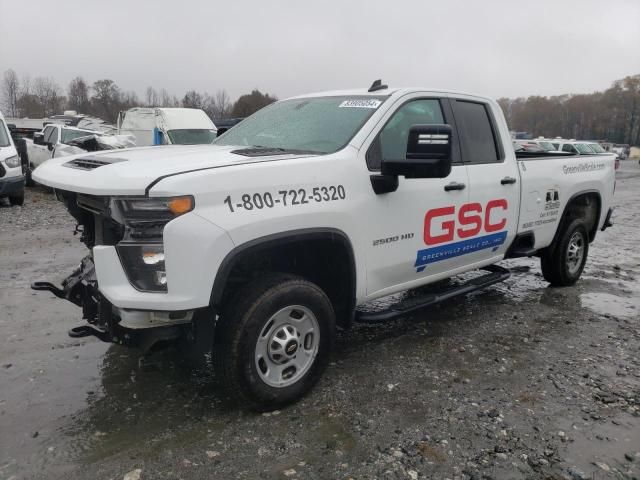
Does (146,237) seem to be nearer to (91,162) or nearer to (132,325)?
(132,325)

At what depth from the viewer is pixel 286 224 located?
304 cm

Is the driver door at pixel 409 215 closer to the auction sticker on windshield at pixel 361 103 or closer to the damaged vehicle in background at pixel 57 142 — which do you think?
the auction sticker on windshield at pixel 361 103

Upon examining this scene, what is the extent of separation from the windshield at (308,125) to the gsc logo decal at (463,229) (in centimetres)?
88

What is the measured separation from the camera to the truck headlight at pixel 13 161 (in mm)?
10844

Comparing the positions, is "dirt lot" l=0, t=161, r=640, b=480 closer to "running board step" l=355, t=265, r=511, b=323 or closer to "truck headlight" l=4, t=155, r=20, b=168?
"running board step" l=355, t=265, r=511, b=323

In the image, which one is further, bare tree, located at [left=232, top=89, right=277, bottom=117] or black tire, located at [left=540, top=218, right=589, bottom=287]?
bare tree, located at [left=232, top=89, right=277, bottom=117]

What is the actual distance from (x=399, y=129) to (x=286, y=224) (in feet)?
4.45

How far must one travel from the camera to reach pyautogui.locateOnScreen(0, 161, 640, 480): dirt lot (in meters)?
2.82

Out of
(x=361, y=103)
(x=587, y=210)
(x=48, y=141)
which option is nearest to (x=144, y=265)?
(x=361, y=103)

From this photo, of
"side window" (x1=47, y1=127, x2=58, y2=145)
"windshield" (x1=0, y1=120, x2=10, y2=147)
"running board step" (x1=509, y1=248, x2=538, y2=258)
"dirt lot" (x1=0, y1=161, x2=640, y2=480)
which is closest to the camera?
"dirt lot" (x1=0, y1=161, x2=640, y2=480)

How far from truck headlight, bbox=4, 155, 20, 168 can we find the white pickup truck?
8425mm

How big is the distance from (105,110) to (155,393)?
9680 centimetres

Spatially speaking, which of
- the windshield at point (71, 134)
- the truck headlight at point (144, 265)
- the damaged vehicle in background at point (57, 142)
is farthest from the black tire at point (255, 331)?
the windshield at point (71, 134)

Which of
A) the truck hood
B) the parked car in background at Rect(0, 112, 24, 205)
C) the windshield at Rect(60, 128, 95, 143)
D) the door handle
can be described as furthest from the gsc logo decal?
the windshield at Rect(60, 128, 95, 143)
